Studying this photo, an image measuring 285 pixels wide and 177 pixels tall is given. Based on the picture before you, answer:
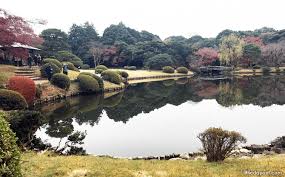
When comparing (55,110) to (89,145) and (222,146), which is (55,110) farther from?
(222,146)

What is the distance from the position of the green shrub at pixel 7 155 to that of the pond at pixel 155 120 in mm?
8940

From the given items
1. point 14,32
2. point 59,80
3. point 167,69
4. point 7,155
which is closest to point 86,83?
point 59,80

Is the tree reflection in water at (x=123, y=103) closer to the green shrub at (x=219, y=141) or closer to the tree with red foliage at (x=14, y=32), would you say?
the tree with red foliage at (x=14, y=32)

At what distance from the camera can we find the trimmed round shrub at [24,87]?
26209 mm

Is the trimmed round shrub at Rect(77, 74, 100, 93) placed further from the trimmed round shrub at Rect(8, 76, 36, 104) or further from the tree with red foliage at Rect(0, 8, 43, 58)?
the trimmed round shrub at Rect(8, 76, 36, 104)

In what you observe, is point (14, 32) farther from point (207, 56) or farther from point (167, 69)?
point (207, 56)

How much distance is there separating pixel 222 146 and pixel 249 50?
64.6 m

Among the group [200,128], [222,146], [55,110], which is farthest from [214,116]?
[222,146]

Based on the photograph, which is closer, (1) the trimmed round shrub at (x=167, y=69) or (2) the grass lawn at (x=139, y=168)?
(2) the grass lawn at (x=139, y=168)

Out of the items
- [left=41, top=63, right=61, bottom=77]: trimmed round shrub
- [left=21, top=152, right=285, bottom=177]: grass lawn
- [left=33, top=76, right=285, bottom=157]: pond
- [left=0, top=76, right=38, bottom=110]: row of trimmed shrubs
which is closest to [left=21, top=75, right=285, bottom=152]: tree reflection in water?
[left=33, top=76, right=285, bottom=157]: pond

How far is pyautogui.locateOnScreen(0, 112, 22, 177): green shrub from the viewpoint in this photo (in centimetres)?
474

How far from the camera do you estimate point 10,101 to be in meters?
22.6

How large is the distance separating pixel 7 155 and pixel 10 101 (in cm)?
1910

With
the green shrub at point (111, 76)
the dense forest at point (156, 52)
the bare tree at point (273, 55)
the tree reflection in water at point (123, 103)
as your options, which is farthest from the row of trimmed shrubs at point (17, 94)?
the bare tree at point (273, 55)
